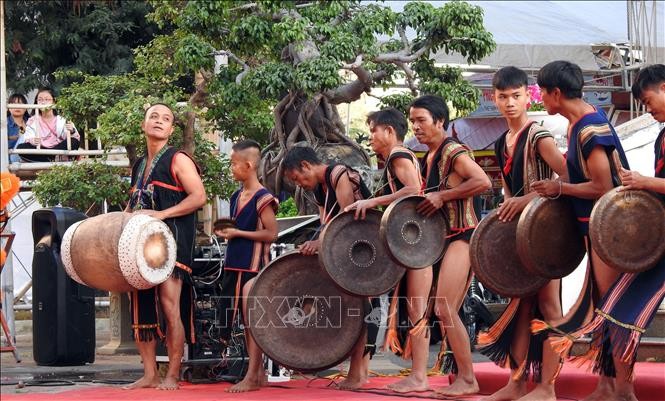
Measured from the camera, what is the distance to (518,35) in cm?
1655

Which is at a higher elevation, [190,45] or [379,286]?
[190,45]

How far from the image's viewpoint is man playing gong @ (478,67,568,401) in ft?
21.5

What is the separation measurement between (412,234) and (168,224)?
167cm

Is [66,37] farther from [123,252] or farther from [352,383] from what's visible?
[352,383]

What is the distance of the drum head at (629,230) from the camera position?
19.7ft

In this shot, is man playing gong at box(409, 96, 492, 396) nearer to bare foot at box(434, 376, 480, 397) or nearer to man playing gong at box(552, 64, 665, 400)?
bare foot at box(434, 376, 480, 397)

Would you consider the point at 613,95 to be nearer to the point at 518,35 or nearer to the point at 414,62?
the point at 518,35

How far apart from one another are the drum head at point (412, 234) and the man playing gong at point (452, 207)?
53 millimetres

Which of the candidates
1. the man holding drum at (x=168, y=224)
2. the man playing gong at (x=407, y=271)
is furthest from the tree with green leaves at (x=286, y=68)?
the man playing gong at (x=407, y=271)

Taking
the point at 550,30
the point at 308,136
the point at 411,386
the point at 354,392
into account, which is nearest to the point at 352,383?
the point at 354,392

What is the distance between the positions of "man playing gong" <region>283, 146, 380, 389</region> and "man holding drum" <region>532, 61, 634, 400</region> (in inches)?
66.8

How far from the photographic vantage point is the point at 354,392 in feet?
24.5

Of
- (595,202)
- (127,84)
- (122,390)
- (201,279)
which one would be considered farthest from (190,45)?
(595,202)

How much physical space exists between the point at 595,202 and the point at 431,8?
555 cm
